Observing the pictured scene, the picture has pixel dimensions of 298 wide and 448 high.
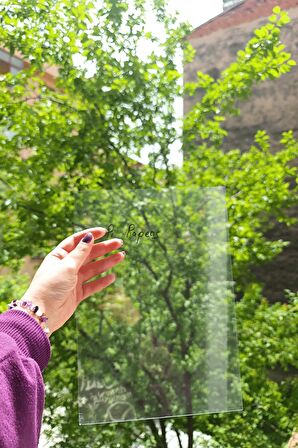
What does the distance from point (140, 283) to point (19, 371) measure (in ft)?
4.49

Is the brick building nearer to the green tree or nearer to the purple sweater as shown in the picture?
the green tree

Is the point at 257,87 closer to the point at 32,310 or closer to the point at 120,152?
the point at 120,152

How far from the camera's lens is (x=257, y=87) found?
2.09 meters

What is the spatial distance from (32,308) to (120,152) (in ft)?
4.95

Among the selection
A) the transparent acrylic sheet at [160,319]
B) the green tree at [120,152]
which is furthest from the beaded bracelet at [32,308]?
the green tree at [120,152]

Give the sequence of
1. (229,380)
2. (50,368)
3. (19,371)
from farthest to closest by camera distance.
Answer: (50,368) → (229,380) → (19,371)

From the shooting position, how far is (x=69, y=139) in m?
2.09

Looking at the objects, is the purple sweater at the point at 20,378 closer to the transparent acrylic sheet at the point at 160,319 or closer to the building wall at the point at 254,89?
the transparent acrylic sheet at the point at 160,319

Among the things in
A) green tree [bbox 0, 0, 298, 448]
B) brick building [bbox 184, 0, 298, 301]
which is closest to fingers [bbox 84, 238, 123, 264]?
green tree [bbox 0, 0, 298, 448]

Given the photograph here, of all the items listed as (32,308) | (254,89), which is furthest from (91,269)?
(254,89)

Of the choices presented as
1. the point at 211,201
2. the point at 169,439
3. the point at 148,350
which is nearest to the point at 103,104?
the point at 211,201

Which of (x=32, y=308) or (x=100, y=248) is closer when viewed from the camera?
(x=32, y=308)

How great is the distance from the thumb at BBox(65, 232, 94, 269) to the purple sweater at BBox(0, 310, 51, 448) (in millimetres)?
141

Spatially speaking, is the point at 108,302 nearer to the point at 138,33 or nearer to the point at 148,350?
the point at 148,350
